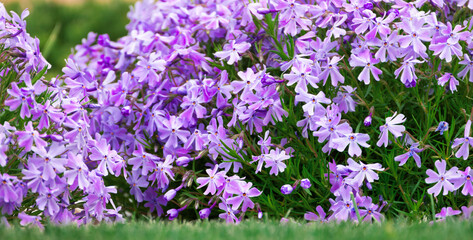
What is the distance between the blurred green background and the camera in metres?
7.86

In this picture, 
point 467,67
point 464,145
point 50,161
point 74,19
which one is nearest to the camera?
point 50,161

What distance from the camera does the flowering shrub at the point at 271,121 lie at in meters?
2.55

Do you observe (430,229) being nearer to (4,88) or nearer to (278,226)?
(278,226)

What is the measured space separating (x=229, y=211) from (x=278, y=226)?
0.61 m

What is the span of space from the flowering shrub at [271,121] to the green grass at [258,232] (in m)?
0.45

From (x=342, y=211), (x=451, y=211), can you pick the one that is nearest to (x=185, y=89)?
(x=342, y=211)

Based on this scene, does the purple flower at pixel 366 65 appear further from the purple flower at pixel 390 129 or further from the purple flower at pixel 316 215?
the purple flower at pixel 316 215

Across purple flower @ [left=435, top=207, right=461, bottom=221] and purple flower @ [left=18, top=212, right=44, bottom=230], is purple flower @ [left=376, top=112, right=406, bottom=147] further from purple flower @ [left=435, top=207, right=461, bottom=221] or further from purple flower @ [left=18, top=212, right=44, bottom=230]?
purple flower @ [left=18, top=212, right=44, bottom=230]

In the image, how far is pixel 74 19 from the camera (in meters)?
8.39

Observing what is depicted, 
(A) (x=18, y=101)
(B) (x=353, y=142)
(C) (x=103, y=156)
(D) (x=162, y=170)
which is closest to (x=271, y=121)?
(B) (x=353, y=142)

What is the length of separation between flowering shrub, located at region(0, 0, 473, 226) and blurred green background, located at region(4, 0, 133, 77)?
16.3 feet

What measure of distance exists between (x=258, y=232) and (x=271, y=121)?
1.03m

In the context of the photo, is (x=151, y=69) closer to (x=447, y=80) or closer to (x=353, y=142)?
(x=353, y=142)

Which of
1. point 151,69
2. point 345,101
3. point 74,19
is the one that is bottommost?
point 345,101
